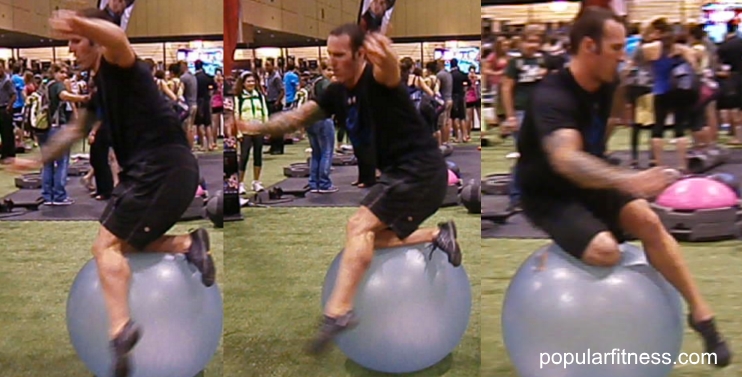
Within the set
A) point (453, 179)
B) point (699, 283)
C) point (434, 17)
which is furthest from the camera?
point (453, 179)

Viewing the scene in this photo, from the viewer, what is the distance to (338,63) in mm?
3320

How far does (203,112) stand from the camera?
654 centimetres

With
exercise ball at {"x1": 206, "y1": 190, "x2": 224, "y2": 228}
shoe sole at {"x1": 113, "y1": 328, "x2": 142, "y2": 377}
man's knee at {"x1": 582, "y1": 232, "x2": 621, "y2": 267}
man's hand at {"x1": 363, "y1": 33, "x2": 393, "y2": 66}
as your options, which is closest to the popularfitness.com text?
man's knee at {"x1": 582, "y1": 232, "x2": 621, "y2": 267}

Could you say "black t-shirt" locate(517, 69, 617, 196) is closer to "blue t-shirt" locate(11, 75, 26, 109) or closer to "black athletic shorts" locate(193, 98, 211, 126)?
"black athletic shorts" locate(193, 98, 211, 126)

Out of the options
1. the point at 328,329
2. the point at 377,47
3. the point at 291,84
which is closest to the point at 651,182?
the point at 377,47

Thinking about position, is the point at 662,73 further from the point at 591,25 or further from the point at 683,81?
the point at 591,25

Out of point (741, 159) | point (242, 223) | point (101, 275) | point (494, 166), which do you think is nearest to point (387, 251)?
point (101, 275)

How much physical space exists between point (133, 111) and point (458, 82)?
6460mm

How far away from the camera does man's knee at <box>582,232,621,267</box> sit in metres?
2.92

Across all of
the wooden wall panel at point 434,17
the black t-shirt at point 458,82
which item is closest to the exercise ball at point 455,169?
the black t-shirt at point 458,82

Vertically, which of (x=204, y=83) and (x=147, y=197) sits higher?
(x=204, y=83)

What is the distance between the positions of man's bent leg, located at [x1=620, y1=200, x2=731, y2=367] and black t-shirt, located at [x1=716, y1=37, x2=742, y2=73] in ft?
25.8

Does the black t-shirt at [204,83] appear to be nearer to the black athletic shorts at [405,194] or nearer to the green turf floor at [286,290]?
the green turf floor at [286,290]

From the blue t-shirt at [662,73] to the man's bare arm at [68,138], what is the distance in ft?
19.9
